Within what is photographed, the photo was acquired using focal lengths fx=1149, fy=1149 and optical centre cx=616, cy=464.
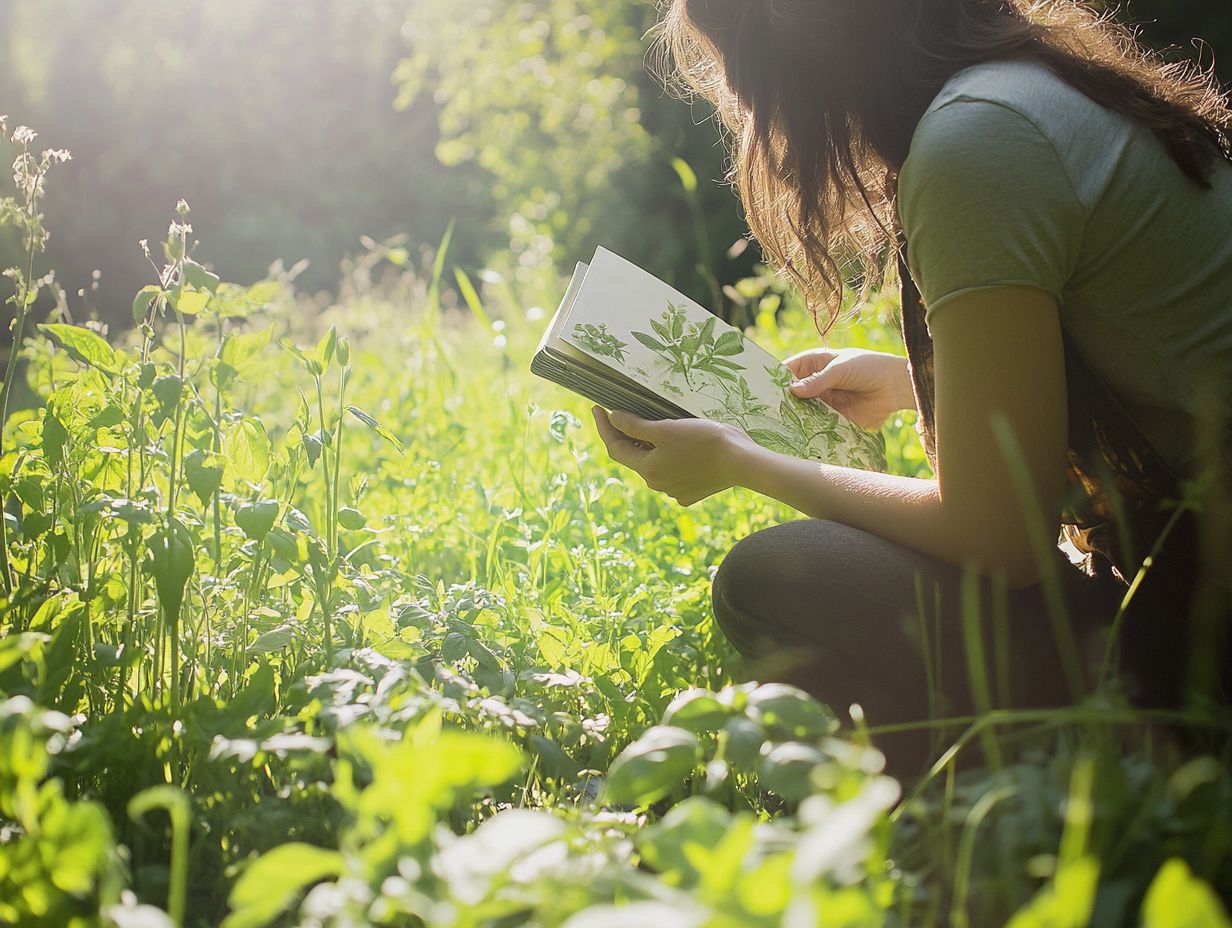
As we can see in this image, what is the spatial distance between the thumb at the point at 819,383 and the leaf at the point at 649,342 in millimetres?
270

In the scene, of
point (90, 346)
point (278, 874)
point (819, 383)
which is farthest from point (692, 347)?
point (278, 874)

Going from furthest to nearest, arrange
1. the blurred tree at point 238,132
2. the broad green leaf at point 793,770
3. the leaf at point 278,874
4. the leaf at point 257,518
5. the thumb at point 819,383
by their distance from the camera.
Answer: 1. the blurred tree at point 238,132
2. the thumb at point 819,383
3. the leaf at point 257,518
4. the broad green leaf at point 793,770
5. the leaf at point 278,874

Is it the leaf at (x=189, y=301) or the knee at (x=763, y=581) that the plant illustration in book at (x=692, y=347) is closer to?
the knee at (x=763, y=581)

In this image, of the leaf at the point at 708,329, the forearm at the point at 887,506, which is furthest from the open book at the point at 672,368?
the forearm at the point at 887,506

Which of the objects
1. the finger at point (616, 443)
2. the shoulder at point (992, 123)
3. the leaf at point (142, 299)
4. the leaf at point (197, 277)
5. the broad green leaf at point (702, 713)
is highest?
the shoulder at point (992, 123)

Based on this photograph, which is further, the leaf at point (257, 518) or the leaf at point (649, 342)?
the leaf at point (649, 342)

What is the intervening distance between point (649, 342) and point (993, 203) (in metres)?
0.59

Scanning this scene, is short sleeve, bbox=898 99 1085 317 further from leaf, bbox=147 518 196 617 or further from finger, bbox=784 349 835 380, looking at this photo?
leaf, bbox=147 518 196 617

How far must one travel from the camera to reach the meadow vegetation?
0.75 meters

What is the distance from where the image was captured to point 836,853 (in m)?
0.64

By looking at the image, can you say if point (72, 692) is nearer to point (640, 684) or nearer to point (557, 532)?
point (640, 684)

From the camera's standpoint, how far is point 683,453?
1612 millimetres

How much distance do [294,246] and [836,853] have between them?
1160 cm

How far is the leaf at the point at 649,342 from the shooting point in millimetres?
1681
